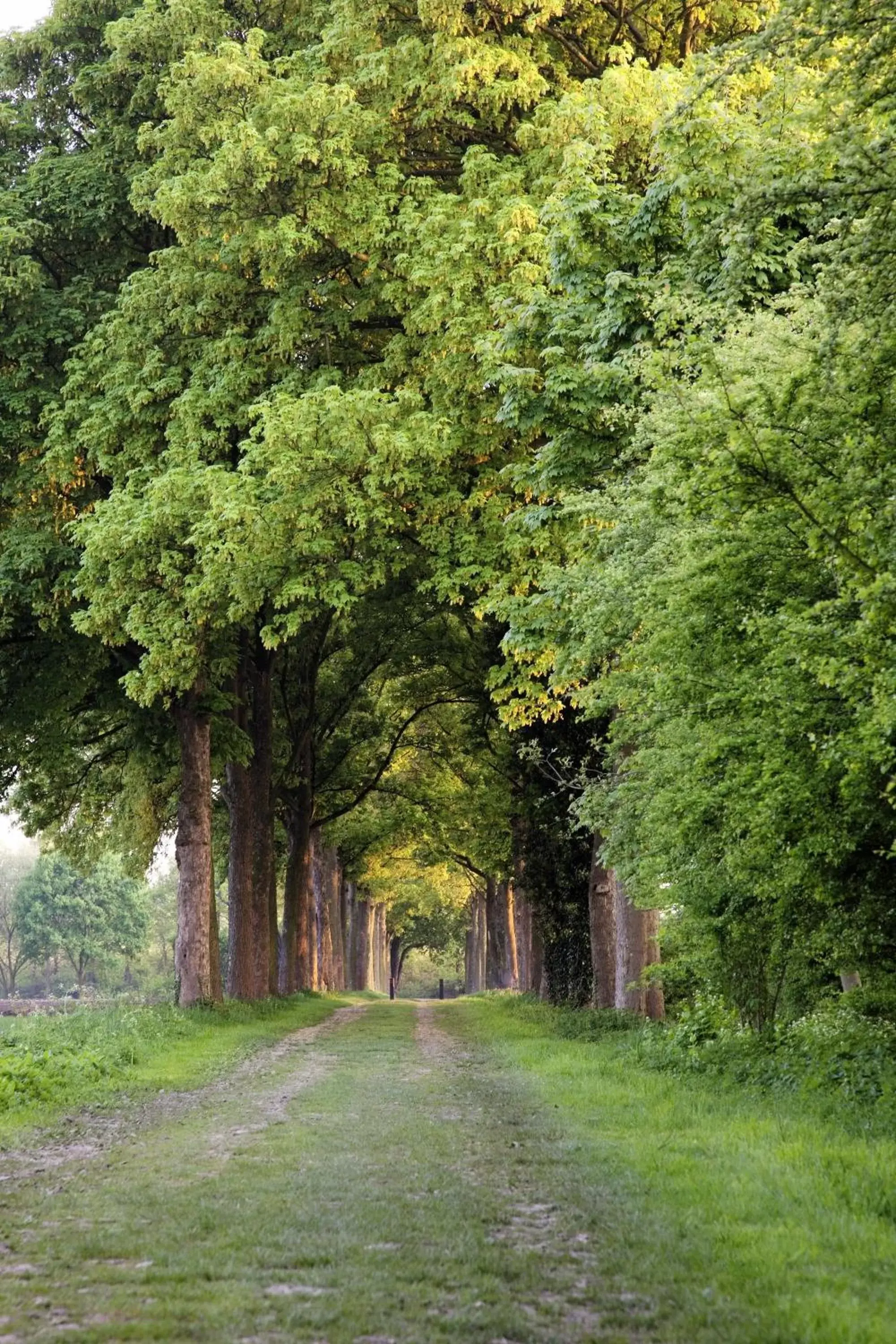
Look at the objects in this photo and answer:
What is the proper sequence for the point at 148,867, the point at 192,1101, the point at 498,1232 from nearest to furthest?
the point at 498,1232, the point at 192,1101, the point at 148,867

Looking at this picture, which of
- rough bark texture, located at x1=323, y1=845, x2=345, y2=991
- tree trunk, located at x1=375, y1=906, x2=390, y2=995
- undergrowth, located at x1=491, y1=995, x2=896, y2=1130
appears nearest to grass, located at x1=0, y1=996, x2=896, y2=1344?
undergrowth, located at x1=491, y1=995, x2=896, y2=1130

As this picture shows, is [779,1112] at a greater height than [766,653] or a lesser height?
lesser

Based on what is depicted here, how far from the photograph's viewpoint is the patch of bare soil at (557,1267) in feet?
14.5

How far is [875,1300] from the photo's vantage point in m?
4.60

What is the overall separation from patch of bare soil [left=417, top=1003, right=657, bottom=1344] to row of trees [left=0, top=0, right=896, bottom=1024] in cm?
289

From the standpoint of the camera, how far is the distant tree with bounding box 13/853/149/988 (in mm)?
95250

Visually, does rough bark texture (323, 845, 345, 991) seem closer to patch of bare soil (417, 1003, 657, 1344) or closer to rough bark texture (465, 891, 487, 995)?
rough bark texture (465, 891, 487, 995)

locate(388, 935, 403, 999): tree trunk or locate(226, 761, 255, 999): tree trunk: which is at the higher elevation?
locate(226, 761, 255, 999): tree trunk

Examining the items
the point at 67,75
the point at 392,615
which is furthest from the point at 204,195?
the point at 392,615

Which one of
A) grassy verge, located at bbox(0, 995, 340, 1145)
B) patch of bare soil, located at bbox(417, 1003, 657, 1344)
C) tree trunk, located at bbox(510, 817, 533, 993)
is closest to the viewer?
patch of bare soil, located at bbox(417, 1003, 657, 1344)

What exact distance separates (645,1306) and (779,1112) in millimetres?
4722

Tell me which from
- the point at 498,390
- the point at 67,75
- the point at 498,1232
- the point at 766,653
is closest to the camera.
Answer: the point at 498,1232

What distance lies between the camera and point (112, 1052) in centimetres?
1378

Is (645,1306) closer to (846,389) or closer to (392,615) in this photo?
(846,389)
